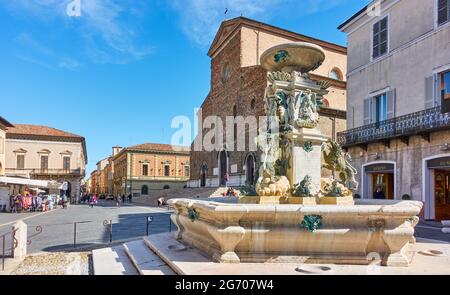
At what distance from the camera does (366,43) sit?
19172 millimetres

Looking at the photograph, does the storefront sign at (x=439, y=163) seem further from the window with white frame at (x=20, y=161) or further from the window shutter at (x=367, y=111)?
the window with white frame at (x=20, y=161)

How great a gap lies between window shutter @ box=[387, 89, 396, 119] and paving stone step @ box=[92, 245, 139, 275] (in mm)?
14976

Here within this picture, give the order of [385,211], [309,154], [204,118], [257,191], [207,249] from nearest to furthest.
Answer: [385,211]
[207,249]
[257,191]
[309,154]
[204,118]

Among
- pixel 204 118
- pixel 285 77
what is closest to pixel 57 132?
pixel 204 118

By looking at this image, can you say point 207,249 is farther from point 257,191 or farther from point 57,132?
point 57,132

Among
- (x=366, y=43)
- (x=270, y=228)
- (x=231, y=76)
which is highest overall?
(x=231, y=76)

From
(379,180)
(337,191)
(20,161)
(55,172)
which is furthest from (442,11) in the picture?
(20,161)

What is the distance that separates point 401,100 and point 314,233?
14.4 meters

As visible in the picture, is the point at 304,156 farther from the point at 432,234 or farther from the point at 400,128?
the point at 400,128

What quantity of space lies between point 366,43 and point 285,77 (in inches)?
573

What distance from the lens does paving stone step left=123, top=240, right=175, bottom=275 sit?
502cm

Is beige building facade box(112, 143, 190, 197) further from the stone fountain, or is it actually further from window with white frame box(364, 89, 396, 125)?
the stone fountain

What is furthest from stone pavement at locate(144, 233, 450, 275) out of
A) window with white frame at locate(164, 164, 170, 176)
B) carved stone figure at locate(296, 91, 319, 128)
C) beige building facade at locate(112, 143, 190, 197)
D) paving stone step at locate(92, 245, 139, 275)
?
window with white frame at locate(164, 164, 170, 176)
